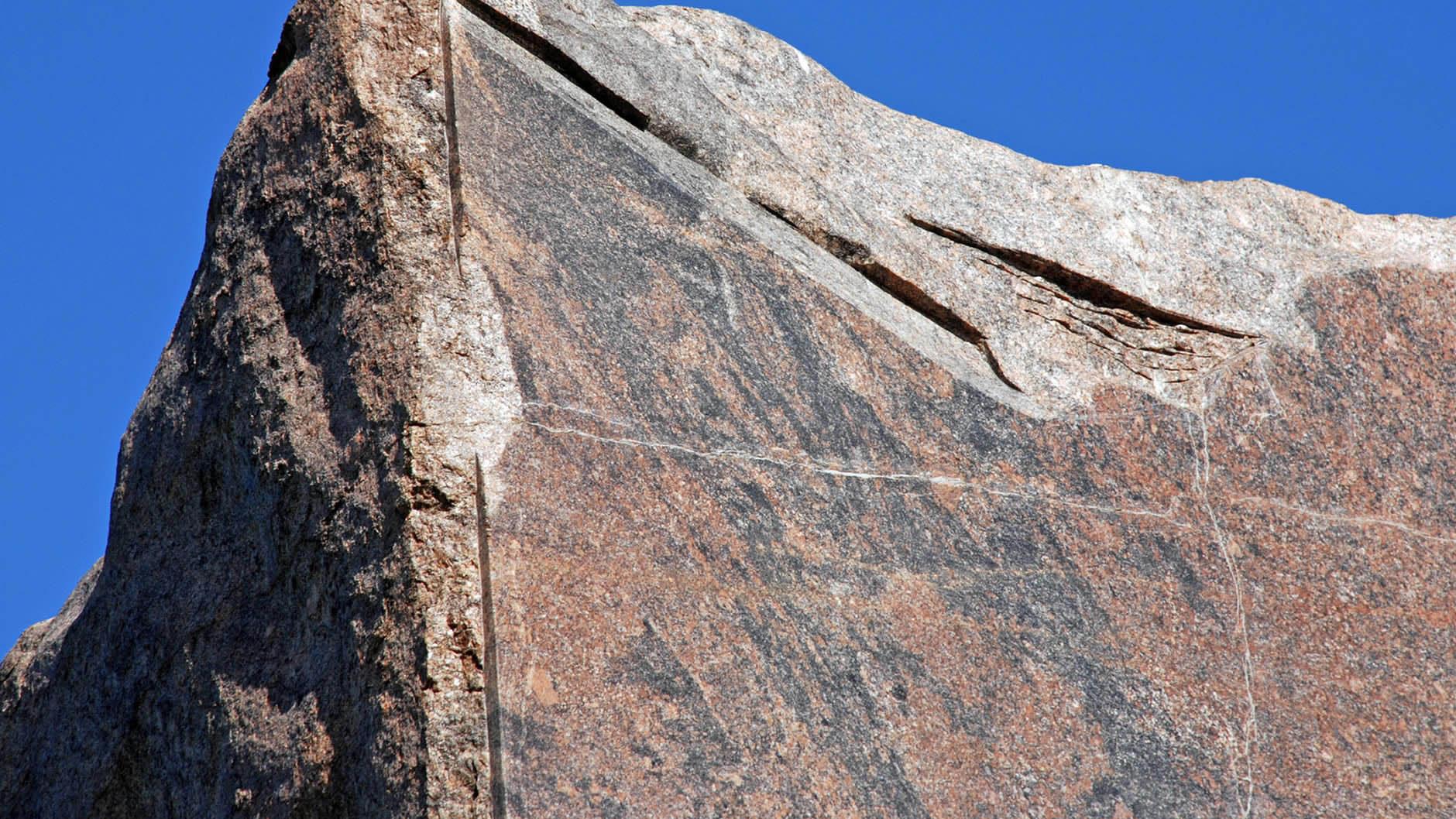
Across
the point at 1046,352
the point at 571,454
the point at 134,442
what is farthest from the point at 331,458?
the point at 1046,352

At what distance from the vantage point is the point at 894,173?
16.1ft

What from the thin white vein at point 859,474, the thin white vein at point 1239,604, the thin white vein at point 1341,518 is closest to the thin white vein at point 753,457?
the thin white vein at point 859,474

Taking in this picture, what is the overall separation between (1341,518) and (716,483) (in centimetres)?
200

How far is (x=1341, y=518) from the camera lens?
439 centimetres

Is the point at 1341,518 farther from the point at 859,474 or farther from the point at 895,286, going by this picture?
the point at 859,474

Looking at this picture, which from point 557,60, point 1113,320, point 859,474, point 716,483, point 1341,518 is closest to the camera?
point 716,483

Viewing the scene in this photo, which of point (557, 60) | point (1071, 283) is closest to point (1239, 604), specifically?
point (1071, 283)

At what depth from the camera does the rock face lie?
3158 mm

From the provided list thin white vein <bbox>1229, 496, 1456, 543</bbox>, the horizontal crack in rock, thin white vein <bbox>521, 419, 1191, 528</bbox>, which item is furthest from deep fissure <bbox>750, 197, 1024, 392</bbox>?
thin white vein <bbox>1229, 496, 1456, 543</bbox>

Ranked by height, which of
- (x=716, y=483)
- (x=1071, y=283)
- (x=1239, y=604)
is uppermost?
(x=1071, y=283)

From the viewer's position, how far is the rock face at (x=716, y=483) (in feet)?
10.4

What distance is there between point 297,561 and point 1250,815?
235 centimetres

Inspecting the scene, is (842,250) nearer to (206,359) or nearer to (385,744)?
(206,359)

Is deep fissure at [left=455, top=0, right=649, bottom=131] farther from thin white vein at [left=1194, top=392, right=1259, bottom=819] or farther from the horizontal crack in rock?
thin white vein at [left=1194, top=392, right=1259, bottom=819]
